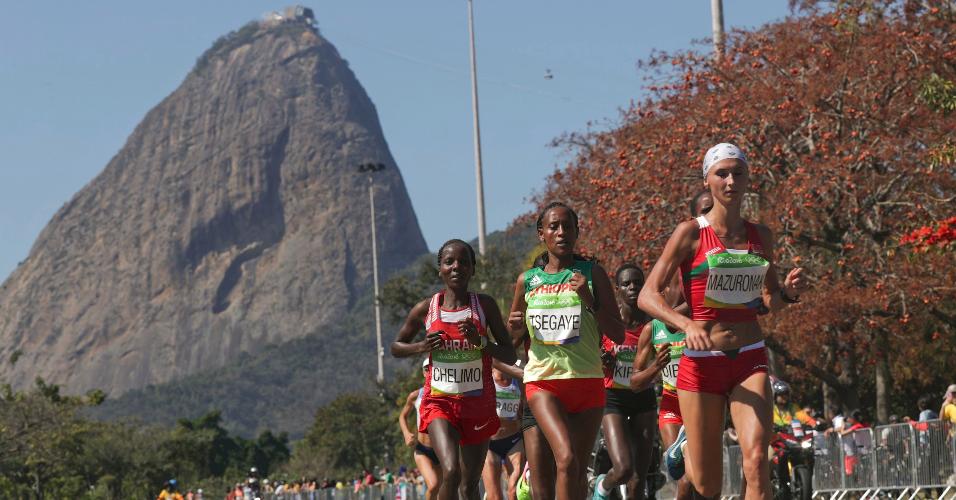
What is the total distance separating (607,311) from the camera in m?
9.99

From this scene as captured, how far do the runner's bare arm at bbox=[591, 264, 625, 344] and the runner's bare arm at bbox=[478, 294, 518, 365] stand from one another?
0.91 metres

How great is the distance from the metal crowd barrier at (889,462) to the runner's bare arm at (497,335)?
7722mm

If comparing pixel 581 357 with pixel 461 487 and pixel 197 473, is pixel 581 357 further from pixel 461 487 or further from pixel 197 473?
pixel 197 473

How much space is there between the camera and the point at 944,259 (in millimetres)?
25125

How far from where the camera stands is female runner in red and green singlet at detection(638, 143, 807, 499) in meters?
8.18

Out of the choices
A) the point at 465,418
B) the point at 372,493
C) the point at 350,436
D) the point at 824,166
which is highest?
the point at 350,436

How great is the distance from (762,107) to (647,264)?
3.10 meters

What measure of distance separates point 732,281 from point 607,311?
1765mm

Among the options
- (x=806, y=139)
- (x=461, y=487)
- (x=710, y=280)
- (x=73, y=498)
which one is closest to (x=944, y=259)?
(x=806, y=139)

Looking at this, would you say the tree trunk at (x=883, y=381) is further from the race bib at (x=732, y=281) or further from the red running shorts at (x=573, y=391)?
the race bib at (x=732, y=281)

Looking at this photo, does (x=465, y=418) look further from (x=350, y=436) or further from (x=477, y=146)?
(x=350, y=436)

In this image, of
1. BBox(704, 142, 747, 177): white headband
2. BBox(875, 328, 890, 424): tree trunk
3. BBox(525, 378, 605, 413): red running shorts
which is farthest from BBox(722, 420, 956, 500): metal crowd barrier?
BBox(875, 328, 890, 424): tree trunk

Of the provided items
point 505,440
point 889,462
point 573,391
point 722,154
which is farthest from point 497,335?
point 889,462

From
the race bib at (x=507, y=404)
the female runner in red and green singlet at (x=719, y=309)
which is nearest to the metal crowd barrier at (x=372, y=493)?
the race bib at (x=507, y=404)
